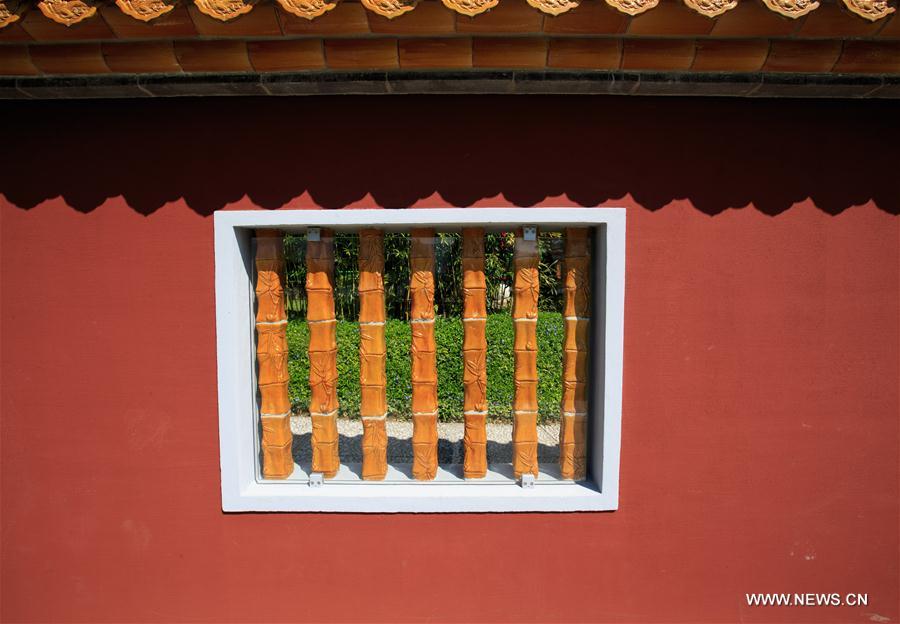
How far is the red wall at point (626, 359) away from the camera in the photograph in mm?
2510

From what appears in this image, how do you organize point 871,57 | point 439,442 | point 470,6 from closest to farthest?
1. point 470,6
2. point 871,57
3. point 439,442

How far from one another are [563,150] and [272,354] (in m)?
1.79

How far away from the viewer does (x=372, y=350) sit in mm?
2689

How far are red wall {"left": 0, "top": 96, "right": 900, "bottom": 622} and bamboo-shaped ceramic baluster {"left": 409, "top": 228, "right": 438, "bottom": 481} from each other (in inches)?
9.8

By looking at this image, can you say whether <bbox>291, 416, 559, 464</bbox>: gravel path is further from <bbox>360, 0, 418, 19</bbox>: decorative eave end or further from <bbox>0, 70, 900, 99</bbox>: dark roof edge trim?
<bbox>360, 0, 418, 19</bbox>: decorative eave end

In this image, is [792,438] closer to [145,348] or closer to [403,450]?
[145,348]

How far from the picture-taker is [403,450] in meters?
5.58

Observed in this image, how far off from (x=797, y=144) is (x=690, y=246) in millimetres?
694

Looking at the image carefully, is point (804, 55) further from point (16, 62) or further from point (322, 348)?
point (16, 62)

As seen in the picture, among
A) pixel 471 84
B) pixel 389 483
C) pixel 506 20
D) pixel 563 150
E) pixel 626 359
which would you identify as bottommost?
pixel 389 483

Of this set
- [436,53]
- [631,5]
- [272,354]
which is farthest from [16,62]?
[631,5]

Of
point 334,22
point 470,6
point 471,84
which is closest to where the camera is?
point 470,6

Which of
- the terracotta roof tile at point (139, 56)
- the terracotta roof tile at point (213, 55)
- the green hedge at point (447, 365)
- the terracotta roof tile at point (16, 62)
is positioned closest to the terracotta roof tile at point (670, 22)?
the terracotta roof tile at point (213, 55)

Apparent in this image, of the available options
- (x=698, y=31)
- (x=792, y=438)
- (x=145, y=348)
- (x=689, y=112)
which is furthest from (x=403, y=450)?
(x=698, y=31)
